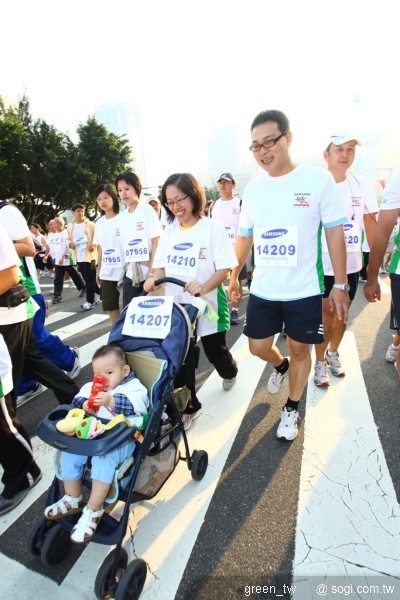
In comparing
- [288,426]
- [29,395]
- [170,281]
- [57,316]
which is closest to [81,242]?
[57,316]

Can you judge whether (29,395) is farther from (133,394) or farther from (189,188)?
(189,188)

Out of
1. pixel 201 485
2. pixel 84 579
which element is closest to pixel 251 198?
pixel 201 485

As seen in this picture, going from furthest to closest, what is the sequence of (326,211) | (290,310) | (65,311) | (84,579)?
(65,311)
(290,310)
(326,211)
(84,579)

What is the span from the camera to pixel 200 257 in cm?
277

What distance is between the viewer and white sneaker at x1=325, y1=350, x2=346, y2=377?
3.65 meters

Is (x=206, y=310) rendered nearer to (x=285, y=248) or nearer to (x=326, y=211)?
(x=285, y=248)

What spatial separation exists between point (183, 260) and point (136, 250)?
4.41 ft

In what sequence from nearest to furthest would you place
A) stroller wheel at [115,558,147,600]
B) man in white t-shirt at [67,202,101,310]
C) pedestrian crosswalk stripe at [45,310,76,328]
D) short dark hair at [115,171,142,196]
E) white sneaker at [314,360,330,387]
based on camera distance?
stroller wheel at [115,558,147,600] < white sneaker at [314,360,330,387] < short dark hair at [115,171,142,196] < pedestrian crosswalk stripe at [45,310,76,328] < man in white t-shirt at [67,202,101,310]

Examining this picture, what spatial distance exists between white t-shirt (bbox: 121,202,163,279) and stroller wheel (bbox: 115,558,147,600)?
2774 mm

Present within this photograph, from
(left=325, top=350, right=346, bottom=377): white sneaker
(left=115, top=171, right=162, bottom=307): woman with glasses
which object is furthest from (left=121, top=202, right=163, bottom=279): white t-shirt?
(left=325, top=350, right=346, bottom=377): white sneaker

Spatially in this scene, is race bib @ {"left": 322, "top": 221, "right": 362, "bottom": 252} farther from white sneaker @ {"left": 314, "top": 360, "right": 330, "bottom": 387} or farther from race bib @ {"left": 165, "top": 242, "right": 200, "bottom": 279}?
race bib @ {"left": 165, "top": 242, "right": 200, "bottom": 279}

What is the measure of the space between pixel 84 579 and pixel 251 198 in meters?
2.55

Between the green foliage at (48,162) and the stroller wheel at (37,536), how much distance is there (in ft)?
92.0

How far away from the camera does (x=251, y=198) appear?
259cm
